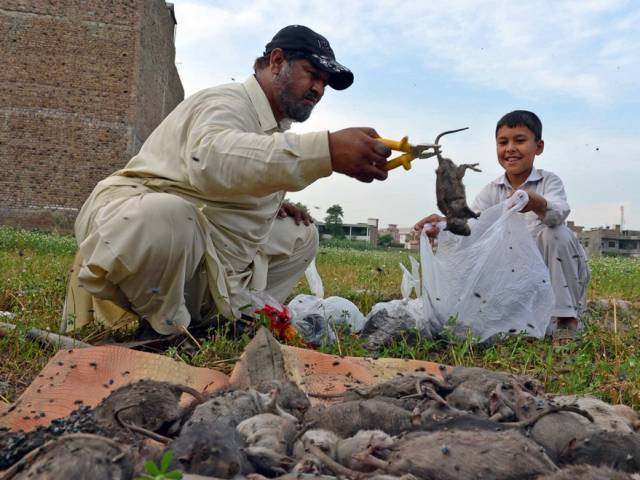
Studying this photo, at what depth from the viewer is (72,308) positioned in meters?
3.36

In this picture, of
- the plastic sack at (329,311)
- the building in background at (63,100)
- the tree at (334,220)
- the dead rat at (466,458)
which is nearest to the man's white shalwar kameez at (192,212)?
the plastic sack at (329,311)

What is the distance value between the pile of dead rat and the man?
37.8 inches

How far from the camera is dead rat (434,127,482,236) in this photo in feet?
9.73

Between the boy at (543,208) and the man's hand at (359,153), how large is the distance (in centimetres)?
138

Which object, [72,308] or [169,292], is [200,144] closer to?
[169,292]

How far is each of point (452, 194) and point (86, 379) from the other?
1765mm

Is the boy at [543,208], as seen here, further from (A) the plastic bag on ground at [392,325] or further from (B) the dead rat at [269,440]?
(B) the dead rat at [269,440]

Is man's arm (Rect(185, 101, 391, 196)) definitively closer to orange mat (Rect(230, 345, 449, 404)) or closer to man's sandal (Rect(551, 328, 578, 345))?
orange mat (Rect(230, 345, 449, 404))

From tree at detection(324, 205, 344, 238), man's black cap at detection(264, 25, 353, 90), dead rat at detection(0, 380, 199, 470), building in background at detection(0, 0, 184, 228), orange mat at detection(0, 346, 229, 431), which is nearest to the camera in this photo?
dead rat at detection(0, 380, 199, 470)

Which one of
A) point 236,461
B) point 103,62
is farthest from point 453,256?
point 103,62

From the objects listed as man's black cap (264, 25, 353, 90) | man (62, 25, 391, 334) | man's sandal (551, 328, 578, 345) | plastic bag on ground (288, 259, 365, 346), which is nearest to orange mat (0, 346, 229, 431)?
man (62, 25, 391, 334)

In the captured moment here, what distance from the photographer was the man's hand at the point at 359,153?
7.96ft

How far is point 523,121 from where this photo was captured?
4199mm

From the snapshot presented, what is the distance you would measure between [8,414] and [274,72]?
2.10 meters
